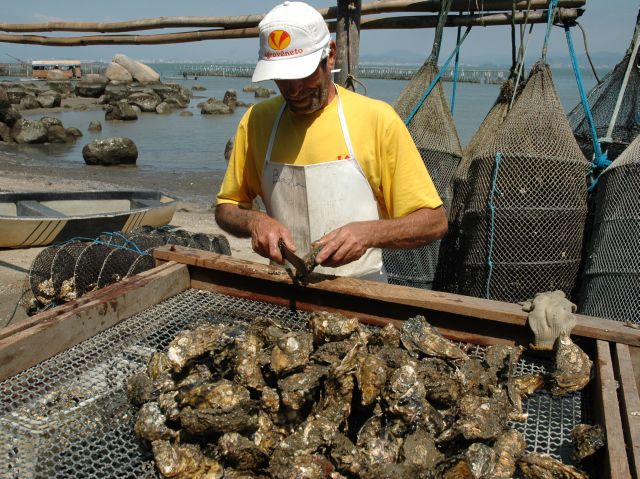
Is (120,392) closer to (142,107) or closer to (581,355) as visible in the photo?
(581,355)

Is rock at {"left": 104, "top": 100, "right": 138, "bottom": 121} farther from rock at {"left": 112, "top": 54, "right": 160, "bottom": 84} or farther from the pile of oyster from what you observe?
the pile of oyster

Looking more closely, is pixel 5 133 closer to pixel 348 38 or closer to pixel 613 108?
pixel 348 38

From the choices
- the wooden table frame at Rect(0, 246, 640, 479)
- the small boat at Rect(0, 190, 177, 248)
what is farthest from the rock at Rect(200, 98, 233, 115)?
the wooden table frame at Rect(0, 246, 640, 479)

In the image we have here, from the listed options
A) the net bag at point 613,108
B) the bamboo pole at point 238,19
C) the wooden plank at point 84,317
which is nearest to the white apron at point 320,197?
the wooden plank at point 84,317

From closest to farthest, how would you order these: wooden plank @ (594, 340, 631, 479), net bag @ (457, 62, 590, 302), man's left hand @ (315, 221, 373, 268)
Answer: wooden plank @ (594, 340, 631, 479) → man's left hand @ (315, 221, 373, 268) → net bag @ (457, 62, 590, 302)

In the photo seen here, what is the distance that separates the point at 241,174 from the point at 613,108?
170 inches

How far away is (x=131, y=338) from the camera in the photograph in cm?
278

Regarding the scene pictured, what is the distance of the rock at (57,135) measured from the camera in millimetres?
26578

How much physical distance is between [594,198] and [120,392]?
13.8ft

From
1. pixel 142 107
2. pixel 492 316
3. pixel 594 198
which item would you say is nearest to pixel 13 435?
pixel 492 316

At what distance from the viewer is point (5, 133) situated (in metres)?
26.8

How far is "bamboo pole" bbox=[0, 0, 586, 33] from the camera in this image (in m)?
5.42

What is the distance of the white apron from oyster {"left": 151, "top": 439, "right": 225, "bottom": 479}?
1.65 m

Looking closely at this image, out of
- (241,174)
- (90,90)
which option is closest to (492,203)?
(241,174)
